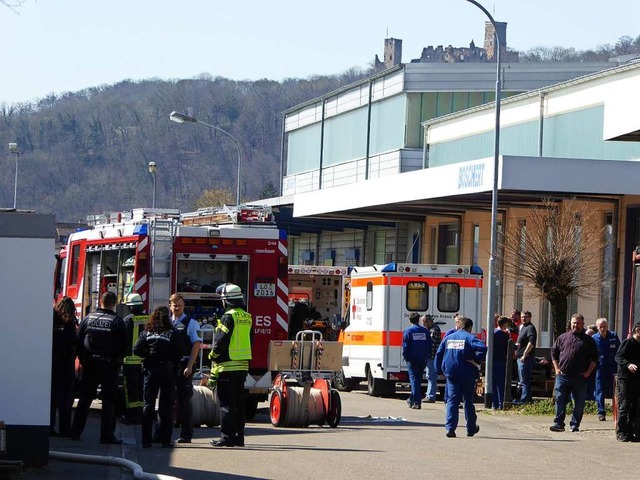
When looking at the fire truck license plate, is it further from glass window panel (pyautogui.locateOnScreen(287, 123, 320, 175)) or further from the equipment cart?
glass window panel (pyautogui.locateOnScreen(287, 123, 320, 175))

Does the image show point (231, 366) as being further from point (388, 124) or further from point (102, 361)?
point (388, 124)

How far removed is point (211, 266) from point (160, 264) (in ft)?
3.26

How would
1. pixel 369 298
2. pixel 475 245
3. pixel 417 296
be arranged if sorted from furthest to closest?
pixel 475 245 < pixel 369 298 < pixel 417 296

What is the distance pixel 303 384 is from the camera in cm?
1992

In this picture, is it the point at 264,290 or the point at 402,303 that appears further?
the point at 402,303

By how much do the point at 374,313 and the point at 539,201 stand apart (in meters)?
6.83

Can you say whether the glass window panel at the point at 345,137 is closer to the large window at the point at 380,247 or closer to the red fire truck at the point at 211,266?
the large window at the point at 380,247

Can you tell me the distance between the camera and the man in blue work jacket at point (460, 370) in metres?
19.1

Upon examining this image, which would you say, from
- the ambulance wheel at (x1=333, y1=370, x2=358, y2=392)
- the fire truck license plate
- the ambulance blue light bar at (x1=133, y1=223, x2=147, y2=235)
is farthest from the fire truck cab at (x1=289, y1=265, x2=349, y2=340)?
the ambulance blue light bar at (x1=133, y1=223, x2=147, y2=235)

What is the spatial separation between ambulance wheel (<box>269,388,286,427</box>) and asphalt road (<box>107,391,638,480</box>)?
175mm

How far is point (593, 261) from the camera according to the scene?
3108 centimetres

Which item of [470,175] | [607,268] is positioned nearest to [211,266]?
[470,175]

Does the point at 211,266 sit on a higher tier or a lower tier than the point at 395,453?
higher

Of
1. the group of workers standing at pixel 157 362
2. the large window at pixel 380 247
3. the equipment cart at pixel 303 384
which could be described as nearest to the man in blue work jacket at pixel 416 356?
the equipment cart at pixel 303 384
